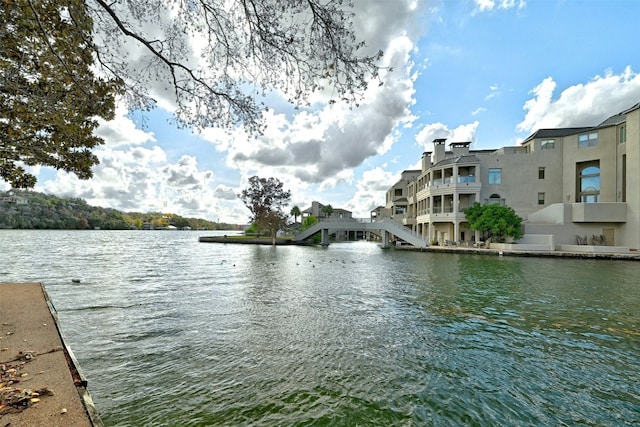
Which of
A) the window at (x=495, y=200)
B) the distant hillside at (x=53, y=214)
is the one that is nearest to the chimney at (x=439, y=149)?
the window at (x=495, y=200)

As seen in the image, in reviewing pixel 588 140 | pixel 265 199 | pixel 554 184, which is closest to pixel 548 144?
pixel 588 140

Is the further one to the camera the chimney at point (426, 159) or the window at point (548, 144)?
the chimney at point (426, 159)

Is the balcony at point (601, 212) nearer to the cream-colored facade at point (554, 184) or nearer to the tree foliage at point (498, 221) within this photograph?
the cream-colored facade at point (554, 184)

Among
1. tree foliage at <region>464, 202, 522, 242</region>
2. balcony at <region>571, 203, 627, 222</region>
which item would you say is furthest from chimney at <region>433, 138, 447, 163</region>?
balcony at <region>571, 203, 627, 222</region>

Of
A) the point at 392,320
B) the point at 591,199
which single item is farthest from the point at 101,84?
the point at 591,199

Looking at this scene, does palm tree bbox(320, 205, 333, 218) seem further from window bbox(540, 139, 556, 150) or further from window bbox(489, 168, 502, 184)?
window bbox(540, 139, 556, 150)

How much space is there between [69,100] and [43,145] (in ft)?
5.43

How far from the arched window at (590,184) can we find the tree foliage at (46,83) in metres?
41.8

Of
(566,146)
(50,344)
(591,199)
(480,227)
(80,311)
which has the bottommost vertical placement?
(80,311)

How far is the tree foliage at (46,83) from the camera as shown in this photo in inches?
161

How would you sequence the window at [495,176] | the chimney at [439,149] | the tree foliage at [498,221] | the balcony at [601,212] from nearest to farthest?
the balcony at [601,212], the tree foliage at [498,221], the window at [495,176], the chimney at [439,149]

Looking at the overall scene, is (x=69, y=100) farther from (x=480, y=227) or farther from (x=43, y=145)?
(x=480, y=227)

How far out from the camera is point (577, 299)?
35.9 ft

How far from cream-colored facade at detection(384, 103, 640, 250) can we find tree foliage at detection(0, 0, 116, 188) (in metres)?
34.3
